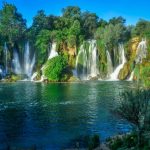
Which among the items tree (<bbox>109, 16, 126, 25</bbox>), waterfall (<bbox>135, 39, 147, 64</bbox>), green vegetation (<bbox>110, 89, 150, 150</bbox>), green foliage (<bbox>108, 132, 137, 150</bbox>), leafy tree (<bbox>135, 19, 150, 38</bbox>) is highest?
tree (<bbox>109, 16, 126, 25</bbox>)

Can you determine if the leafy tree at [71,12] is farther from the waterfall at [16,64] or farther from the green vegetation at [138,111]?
the green vegetation at [138,111]

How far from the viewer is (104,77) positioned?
14450cm

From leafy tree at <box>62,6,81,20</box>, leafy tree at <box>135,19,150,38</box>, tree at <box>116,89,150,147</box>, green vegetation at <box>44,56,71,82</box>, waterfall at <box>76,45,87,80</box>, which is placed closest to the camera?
tree at <box>116,89,150,147</box>

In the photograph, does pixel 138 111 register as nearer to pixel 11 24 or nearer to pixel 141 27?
pixel 141 27

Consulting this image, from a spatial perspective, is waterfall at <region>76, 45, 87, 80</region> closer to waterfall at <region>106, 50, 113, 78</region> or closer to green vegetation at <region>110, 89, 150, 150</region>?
waterfall at <region>106, 50, 113, 78</region>

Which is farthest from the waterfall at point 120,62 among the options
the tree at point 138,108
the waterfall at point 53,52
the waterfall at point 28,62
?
the tree at point 138,108

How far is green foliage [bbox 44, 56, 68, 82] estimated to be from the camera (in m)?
138

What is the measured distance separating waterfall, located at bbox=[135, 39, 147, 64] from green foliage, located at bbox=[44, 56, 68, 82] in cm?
2505

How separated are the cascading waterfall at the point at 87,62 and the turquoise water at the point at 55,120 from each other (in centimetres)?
5356

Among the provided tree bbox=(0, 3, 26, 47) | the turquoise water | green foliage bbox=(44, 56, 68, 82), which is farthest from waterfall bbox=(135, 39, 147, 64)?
the turquoise water

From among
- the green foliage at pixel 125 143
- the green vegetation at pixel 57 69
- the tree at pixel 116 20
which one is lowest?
the green foliage at pixel 125 143

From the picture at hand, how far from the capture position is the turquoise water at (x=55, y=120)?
164ft

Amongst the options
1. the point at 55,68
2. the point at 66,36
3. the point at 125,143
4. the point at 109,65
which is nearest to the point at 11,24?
the point at 66,36

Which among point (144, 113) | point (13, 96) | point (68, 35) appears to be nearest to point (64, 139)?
point (144, 113)
